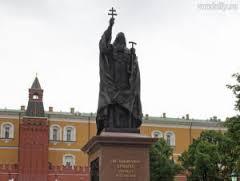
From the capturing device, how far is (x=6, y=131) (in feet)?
253

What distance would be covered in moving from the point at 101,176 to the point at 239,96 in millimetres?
17193

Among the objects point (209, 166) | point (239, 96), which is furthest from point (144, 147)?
point (209, 166)

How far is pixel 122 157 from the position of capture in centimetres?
1495

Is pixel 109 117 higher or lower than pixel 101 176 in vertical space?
higher

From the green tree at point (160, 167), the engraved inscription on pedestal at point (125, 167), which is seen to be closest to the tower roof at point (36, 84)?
the green tree at point (160, 167)

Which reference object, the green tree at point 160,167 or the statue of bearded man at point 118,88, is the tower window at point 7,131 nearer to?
the green tree at point 160,167

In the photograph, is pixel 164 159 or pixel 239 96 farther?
pixel 164 159

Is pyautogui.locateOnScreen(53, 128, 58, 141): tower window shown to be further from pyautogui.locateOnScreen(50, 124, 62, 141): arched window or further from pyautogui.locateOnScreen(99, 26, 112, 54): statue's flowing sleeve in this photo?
pyautogui.locateOnScreen(99, 26, 112, 54): statue's flowing sleeve

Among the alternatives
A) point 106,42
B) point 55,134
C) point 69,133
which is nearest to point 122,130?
Result: point 106,42

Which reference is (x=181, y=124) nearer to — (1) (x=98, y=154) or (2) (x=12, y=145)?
(2) (x=12, y=145)

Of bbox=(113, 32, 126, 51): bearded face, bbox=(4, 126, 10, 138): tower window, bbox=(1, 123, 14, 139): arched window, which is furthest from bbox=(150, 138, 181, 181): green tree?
bbox=(113, 32, 126, 51): bearded face

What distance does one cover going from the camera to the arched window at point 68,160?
77.5 metres

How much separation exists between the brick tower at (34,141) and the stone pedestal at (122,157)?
2252 inches

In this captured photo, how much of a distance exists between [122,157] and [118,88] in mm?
2096
